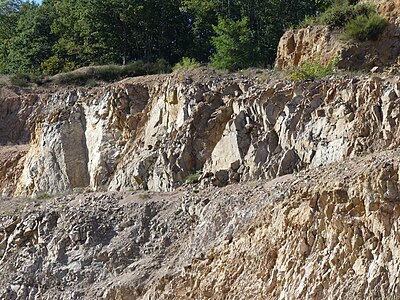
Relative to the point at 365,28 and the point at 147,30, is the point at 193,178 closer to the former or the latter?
the point at 365,28

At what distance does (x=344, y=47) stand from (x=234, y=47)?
18.2 feet

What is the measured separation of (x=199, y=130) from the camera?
22.2m

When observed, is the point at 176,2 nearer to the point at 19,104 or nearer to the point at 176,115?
the point at 19,104

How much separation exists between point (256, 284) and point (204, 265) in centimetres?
173

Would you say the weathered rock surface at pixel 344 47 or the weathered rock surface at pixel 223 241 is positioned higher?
the weathered rock surface at pixel 344 47

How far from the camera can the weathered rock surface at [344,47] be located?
23.4 m

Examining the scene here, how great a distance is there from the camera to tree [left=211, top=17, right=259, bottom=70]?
2738cm

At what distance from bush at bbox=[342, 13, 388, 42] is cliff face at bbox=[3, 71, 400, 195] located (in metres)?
3.45

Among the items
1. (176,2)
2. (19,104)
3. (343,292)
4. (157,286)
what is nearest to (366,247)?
(343,292)

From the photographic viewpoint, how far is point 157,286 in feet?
59.0

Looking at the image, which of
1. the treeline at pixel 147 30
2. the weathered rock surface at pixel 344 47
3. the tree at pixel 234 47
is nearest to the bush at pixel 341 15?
the weathered rock surface at pixel 344 47

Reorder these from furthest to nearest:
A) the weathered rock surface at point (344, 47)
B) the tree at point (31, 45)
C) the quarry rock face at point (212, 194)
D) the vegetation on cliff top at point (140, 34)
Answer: the tree at point (31, 45) → the vegetation on cliff top at point (140, 34) → the weathered rock surface at point (344, 47) → the quarry rock face at point (212, 194)

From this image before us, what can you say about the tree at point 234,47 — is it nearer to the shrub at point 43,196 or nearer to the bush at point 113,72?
the bush at point 113,72

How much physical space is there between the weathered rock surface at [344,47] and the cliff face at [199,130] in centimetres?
254
